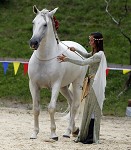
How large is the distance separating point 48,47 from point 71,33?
38.2 feet

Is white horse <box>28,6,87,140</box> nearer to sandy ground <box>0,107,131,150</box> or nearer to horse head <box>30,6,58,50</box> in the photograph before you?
horse head <box>30,6,58,50</box>

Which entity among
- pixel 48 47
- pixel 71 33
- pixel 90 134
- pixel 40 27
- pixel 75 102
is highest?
pixel 40 27

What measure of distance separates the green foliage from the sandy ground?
1889mm

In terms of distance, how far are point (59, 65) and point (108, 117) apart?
4952mm

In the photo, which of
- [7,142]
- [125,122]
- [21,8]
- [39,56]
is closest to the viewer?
[7,142]

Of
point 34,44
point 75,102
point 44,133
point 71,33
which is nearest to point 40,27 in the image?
point 34,44

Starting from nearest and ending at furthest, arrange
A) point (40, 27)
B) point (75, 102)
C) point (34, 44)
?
point (34, 44) < point (40, 27) < point (75, 102)

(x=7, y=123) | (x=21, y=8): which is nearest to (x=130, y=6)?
(x=21, y=8)

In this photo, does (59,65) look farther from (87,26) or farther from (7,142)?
(87,26)

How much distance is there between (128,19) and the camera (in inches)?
825

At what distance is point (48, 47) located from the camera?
26.3 feet

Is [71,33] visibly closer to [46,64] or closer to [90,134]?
[46,64]

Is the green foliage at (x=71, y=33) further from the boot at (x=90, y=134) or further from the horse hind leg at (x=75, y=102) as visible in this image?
the boot at (x=90, y=134)

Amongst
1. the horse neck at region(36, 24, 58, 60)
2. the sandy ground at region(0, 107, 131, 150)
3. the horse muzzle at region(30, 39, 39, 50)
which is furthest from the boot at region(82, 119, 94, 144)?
the horse muzzle at region(30, 39, 39, 50)
